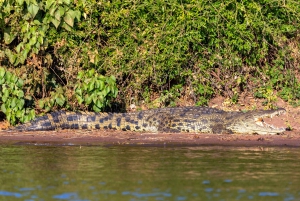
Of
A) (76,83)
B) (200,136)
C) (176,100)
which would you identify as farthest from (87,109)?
(200,136)

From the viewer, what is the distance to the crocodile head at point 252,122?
10.2 meters

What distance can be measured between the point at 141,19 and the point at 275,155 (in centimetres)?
425

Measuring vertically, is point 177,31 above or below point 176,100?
above

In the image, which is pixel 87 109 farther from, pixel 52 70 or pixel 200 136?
pixel 200 136

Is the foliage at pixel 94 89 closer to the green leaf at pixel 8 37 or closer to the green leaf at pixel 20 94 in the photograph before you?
the green leaf at pixel 20 94

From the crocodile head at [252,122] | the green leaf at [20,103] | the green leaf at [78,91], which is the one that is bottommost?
the crocodile head at [252,122]

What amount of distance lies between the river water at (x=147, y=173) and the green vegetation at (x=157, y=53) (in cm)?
250

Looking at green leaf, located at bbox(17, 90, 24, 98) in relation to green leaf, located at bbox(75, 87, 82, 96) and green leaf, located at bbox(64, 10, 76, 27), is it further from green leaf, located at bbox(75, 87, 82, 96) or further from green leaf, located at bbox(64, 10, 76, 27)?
green leaf, located at bbox(64, 10, 76, 27)

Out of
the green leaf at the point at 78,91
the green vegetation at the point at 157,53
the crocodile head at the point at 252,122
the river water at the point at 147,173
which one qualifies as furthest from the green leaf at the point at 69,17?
the crocodile head at the point at 252,122

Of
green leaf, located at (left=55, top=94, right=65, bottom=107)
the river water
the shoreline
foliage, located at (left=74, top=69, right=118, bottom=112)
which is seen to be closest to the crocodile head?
the shoreline

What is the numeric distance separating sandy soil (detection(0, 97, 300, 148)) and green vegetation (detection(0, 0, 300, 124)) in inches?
34.7

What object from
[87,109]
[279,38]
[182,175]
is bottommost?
[182,175]

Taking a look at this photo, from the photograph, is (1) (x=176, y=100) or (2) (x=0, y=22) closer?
(2) (x=0, y=22)

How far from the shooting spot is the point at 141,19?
11.6m
